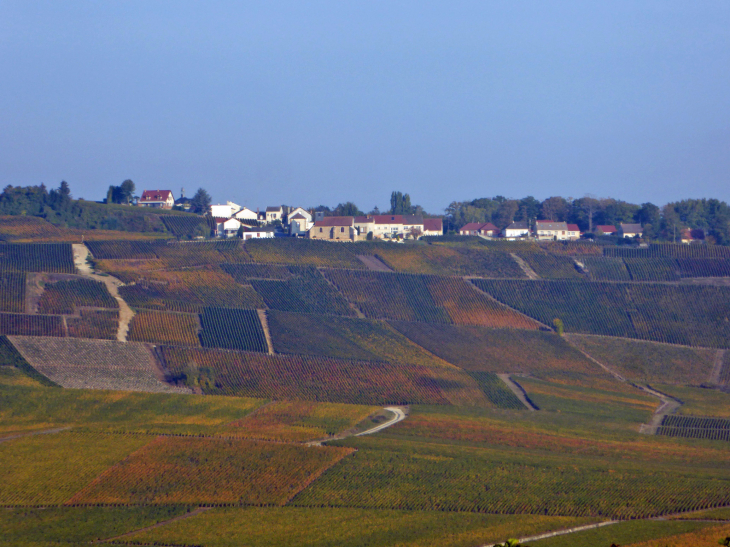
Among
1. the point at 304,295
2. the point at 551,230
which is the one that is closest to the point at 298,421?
the point at 304,295

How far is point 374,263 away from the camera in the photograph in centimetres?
8875

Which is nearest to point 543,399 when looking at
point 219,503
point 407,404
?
point 407,404

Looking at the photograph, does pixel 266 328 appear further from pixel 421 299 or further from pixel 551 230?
pixel 551 230

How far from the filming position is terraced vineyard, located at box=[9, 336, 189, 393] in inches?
2117

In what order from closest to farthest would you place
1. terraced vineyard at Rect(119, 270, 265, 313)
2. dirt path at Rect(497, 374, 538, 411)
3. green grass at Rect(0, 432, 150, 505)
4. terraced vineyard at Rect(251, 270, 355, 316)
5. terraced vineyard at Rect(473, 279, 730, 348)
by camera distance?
green grass at Rect(0, 432, 150, 505), dirt path at Rect(497, 374, 538, 411), terraced vineyard at Rect(119, 270, 265, 313), terraced vineyard at Rect(473, 279, 730, 348), terraced vineyard at Rect(251, 270, 355, 316)

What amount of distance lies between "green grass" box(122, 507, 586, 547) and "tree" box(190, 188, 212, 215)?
98.4m

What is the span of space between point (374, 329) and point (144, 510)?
119 ft

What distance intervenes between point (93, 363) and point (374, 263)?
3885 centimetres

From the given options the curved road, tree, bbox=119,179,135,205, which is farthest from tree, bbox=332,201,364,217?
the curved road

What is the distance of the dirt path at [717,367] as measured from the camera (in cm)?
6250

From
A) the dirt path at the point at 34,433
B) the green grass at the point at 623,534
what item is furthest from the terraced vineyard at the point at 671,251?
the dirt path at the point at 34,433

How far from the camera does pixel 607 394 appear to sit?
58875mm

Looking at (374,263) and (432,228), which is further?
(432,228)

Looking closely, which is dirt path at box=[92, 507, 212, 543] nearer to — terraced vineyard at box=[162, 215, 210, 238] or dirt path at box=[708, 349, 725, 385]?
dirt path at box=[708, 349, 725, 385]
